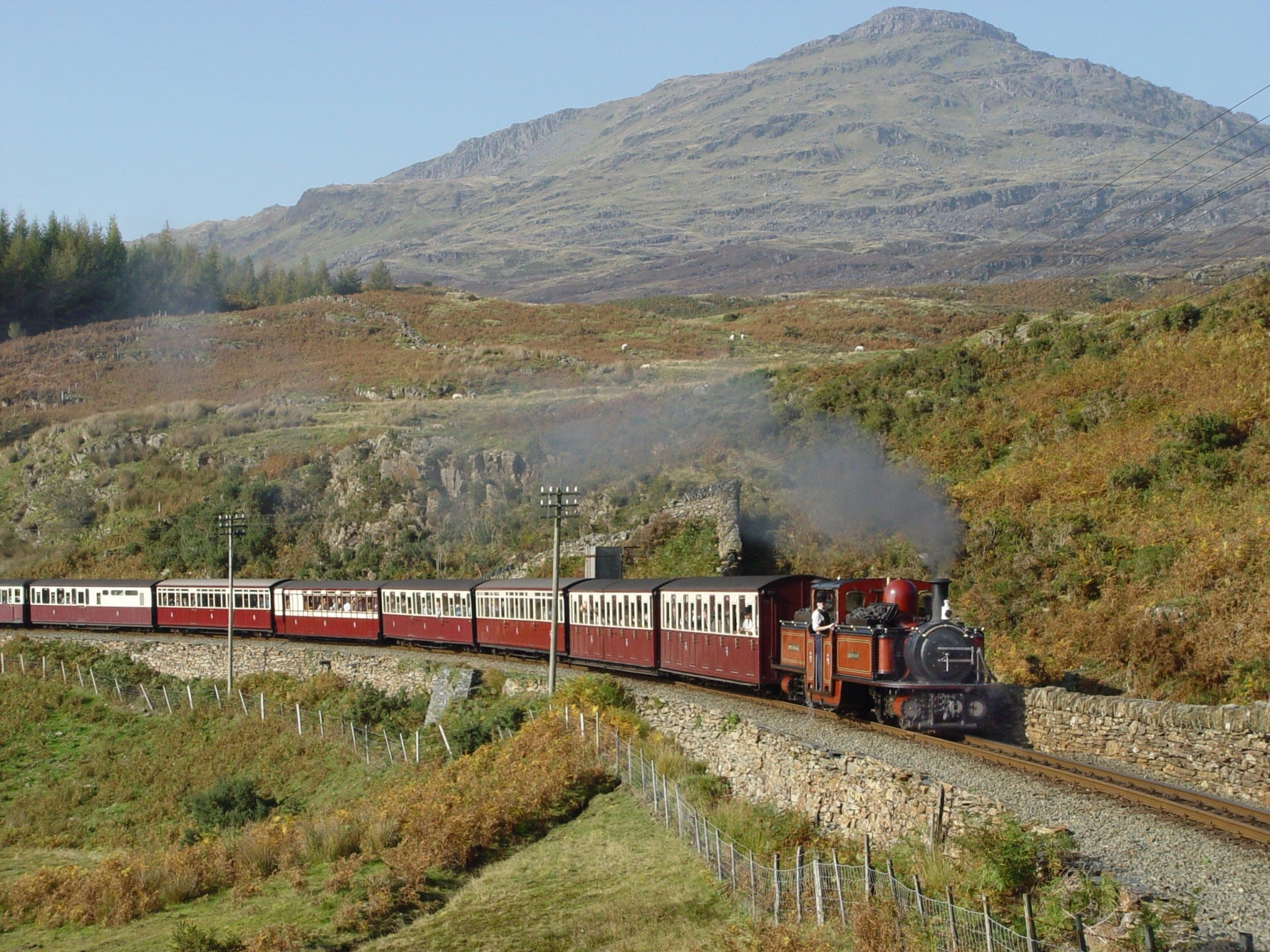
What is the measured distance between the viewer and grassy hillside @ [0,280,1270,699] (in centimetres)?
2858

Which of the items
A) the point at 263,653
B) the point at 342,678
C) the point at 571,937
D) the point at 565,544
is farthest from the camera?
the point at 565,544

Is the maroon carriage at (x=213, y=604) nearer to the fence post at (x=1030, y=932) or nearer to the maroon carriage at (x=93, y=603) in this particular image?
the maroon carriage at (x=93, y=603)

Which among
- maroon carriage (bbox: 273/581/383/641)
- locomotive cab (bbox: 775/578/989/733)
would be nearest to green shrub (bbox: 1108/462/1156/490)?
locomotive cab (bbox: 775/578/989/733)

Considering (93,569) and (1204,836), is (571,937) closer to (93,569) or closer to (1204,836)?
(1204,836)

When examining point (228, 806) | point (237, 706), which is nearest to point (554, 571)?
point (228, 806)

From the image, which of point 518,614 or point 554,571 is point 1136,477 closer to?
point 554,571

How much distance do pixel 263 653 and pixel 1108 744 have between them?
3632cm

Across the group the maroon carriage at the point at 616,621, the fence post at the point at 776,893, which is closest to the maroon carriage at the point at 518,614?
the maroon carriage at the point at 616,621

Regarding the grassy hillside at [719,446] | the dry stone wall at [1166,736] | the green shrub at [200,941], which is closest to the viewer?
the dry stone wall at [1166,736]

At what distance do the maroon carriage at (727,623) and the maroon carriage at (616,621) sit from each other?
0.52 meters

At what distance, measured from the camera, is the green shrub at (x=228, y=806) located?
29281mm

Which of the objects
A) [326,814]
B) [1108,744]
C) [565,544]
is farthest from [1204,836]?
[565,544]

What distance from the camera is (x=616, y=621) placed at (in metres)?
32.8

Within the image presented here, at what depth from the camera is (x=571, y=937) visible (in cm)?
1566
